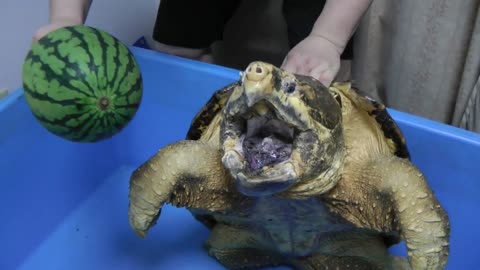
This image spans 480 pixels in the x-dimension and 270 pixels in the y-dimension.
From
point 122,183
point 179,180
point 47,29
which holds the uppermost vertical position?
point 47,29

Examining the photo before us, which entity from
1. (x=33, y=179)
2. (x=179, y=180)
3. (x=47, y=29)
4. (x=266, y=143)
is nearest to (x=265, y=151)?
(x=266, y=143)

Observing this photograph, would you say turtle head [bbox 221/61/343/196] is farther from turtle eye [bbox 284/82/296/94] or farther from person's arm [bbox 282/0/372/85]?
person's arm [bbox 282/0/372/85]

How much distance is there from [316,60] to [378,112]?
16 centimetres

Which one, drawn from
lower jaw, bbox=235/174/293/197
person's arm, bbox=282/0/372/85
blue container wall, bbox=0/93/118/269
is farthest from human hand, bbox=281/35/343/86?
blue container wall, bbox=0/93/118/269

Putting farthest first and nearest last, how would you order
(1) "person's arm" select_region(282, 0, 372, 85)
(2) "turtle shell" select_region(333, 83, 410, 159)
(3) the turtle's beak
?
1. (1) "person's arm" select_region(282, 0, 372, 85)
2. (2) "turtle shell" select_region(333, 83, 410, 159)
3. (3) the turtle's beak

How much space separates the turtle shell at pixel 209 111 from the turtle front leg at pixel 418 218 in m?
0.25

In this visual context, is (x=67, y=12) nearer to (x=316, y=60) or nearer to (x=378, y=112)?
(x=316, y=60)

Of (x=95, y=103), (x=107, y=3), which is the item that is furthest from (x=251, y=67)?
(x=107, y=3)

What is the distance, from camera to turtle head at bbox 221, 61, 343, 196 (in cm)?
54

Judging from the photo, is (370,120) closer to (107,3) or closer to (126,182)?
(126,182)

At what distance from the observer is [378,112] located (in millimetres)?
778

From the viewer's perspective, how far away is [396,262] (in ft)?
3.03

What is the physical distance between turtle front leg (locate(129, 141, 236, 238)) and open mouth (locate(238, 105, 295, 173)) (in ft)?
0.57

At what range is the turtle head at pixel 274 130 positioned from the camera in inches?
21.3
